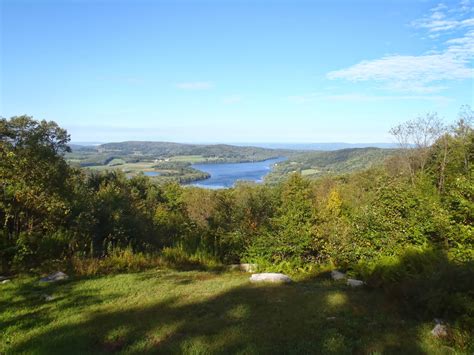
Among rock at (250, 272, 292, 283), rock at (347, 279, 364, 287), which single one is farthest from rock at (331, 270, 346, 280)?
rock at (250, 272, 292, 283)

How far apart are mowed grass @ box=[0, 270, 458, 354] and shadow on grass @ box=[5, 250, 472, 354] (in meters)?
0.01

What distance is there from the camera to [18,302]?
577cm

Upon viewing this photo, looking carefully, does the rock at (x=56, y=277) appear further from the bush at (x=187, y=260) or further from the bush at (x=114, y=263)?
the bush at (x=187, y=260)

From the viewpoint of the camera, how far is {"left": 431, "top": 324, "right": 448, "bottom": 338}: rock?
4654 millimetres

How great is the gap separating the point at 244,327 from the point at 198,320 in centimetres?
73

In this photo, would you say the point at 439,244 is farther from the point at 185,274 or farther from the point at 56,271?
the point at 56,271

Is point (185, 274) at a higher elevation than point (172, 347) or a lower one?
lower

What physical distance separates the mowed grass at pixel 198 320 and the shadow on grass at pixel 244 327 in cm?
1

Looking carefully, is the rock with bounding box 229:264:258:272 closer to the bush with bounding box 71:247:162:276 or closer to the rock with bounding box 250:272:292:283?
the rock with bounding box 250:272:292:283

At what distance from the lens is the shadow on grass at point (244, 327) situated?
4.26 m

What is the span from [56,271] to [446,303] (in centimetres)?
768

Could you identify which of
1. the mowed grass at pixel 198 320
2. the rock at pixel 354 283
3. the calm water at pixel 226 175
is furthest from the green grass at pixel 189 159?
the mowed grass at pixel 198 320

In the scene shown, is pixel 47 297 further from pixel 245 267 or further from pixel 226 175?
pixel 226 175


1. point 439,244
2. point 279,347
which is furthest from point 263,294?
point 439,244
